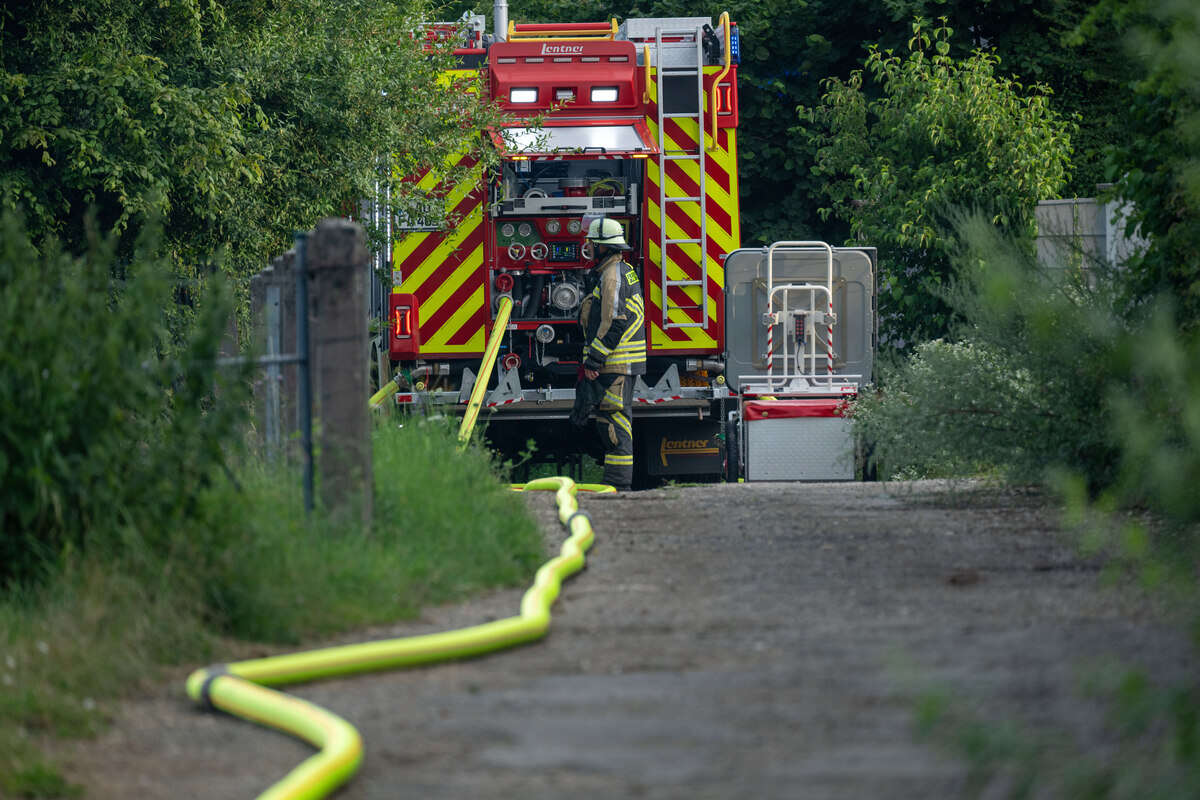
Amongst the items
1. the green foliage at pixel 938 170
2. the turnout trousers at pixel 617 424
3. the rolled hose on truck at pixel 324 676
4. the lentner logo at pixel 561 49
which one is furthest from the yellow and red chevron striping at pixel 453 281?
the rolled hose on truck at pixel 324 676

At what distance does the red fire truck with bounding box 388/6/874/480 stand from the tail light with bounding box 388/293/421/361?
14 mm

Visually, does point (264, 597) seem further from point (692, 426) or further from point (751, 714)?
point (692, 426)

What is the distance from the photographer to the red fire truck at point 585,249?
12.1m

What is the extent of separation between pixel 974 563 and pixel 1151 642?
65.9 inches

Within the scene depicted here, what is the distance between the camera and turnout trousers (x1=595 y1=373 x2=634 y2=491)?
37.1 feet

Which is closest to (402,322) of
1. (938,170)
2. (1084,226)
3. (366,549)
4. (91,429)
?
(938,170)

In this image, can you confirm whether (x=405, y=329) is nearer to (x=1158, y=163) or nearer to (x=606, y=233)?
(x=606, y=233)

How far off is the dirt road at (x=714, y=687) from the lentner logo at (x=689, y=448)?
238 inches

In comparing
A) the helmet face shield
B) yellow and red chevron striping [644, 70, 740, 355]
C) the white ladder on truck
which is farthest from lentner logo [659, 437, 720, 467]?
the helmet face shield

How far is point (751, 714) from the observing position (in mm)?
3721

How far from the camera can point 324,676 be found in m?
4.36

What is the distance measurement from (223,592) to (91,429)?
2.06ft

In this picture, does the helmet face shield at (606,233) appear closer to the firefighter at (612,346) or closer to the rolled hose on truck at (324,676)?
the firefighter at (612,346)

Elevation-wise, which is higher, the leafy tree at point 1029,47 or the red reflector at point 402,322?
the leafy tree at point 1029,47
